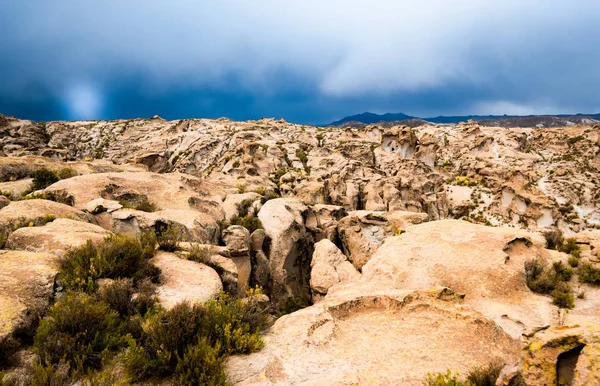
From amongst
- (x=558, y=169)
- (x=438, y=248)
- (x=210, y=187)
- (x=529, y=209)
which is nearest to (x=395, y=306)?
(x=438, y=248)

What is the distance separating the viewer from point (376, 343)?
24.2 feet

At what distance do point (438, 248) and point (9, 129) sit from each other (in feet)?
258

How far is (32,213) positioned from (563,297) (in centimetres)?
2014

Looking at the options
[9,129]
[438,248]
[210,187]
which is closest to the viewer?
[438,248]

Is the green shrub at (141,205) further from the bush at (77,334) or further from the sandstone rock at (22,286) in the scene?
the bush at (77,334)

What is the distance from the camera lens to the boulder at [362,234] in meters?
20.6

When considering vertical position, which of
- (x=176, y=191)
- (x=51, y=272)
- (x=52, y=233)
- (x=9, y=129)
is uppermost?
(x=9, y=129)

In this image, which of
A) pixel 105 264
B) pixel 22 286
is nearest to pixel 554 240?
pixel 105 264

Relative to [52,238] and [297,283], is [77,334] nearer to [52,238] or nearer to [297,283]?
[52,238]

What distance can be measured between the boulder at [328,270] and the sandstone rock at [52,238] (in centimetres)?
Answer: 1040

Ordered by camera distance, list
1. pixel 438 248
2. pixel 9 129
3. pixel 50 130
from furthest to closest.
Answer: pixel 50 130
pixel 9 129
pixel 438 248

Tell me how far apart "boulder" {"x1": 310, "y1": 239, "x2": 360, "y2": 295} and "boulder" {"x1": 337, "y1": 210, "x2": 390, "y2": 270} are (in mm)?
3430

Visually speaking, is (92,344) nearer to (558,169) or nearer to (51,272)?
(51,272)

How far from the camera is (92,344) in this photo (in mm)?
5543
